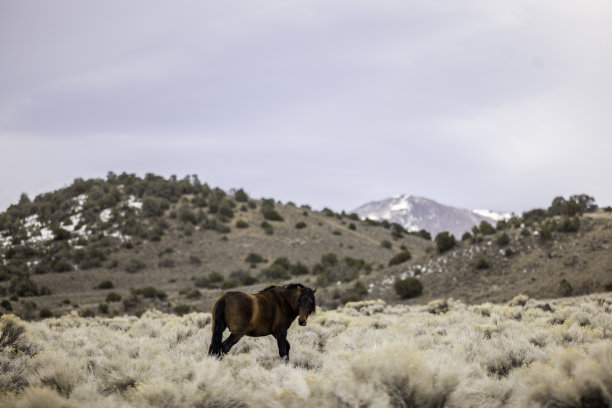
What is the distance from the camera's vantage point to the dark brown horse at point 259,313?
739 centimetres

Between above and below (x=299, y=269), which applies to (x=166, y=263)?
above

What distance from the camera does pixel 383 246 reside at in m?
58.2

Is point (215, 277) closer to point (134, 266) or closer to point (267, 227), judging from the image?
point (134, 266)

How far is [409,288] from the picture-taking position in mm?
29719

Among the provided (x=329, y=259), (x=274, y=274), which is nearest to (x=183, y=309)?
(x=274, y=274)

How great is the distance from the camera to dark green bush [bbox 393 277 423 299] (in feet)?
97.3

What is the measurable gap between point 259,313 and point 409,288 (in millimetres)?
23704

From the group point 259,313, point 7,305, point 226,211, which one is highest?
point 226,211

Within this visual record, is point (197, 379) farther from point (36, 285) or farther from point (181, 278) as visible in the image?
point (181, 278)

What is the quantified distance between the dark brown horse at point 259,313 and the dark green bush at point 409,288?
2303cm

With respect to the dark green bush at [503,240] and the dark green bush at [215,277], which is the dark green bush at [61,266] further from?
the dark green bush at [503,240]

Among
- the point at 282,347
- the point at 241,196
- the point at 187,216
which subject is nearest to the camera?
the point at 282,347

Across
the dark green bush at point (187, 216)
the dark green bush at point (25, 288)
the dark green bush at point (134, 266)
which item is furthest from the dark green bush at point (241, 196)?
the dark green bush at point (25, 288)

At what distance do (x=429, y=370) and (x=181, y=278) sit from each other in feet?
137
